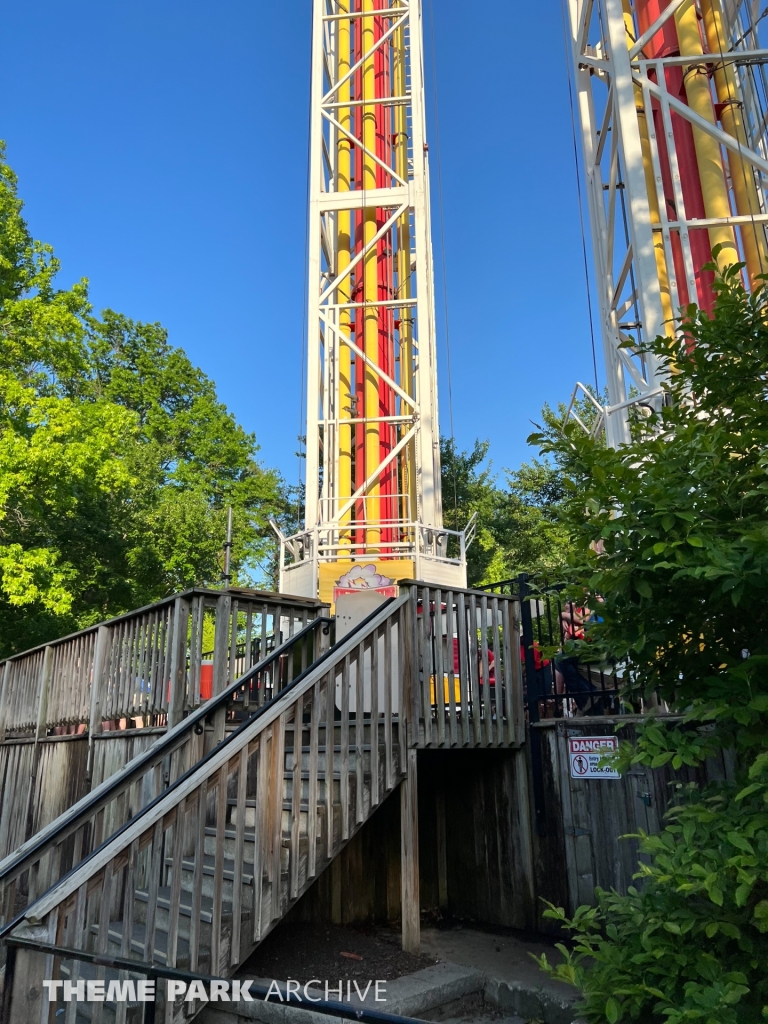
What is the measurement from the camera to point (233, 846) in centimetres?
523

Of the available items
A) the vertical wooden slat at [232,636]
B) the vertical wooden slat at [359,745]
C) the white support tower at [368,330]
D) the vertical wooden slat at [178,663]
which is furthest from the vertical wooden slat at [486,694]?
the white support tower at [368,330]

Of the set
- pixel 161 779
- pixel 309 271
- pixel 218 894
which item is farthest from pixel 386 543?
pixel 218 894

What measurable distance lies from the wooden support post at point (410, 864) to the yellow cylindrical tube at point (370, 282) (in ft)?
37.0

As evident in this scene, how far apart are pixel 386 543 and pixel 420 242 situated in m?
7.41

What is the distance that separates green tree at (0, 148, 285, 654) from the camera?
1666 centimetres

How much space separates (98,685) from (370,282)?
550 inches

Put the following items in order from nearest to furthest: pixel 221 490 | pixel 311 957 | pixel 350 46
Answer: pixel 311 957, pixel 350 46, pixel 221 490

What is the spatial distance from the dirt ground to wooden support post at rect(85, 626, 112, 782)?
9.20 feet

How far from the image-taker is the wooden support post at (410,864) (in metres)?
5.64

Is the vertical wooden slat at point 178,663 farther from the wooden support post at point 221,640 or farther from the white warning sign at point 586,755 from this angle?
the white warning sign at point 586,755

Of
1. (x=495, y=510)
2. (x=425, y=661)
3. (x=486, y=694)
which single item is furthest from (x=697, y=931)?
(x=495, y=510)

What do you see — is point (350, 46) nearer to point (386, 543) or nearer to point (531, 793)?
point (386, 543)

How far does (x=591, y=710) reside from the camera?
6395 mm

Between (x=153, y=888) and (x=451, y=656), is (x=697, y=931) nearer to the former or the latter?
(x=153, y=888)
